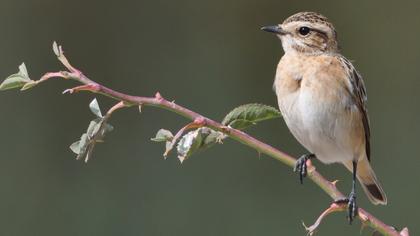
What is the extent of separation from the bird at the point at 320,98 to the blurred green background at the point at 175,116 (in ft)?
5.41

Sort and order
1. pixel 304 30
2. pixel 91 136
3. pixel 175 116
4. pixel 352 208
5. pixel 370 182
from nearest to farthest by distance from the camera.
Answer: pixel 91 136 < pixel 352 208 < pixel 304 30 < pixel 370 182 < pixel 175 116

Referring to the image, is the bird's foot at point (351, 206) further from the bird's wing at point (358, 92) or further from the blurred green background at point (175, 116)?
the blurred green background at point (175, 116)

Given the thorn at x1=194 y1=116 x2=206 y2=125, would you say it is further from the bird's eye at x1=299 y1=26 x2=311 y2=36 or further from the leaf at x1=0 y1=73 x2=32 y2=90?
the bird's eye at x1=299 y1=26 x2=311 y2=36

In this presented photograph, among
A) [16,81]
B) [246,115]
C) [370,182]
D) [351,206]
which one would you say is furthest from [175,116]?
[16,81]

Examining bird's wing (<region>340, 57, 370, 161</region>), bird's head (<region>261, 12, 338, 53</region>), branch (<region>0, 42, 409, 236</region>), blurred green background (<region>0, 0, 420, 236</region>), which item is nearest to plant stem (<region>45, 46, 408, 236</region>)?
branch (<region>0, 42, 409, 236</region>)

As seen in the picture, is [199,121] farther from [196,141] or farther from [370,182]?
[370,182]

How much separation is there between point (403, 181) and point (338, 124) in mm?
1915

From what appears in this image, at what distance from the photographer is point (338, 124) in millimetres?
2705

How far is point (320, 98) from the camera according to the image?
8.77 ft

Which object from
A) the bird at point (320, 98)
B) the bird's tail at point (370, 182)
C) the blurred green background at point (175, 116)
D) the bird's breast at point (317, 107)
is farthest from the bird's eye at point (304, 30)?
the blurred green background at point (175, 116)

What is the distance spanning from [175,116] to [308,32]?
1762 mm

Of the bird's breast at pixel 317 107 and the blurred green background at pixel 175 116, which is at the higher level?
the bird's breast at pixel 317 107

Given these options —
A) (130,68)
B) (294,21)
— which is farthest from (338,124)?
(130,68)

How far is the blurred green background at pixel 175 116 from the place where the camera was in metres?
4.54
